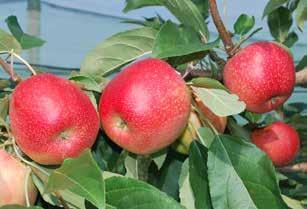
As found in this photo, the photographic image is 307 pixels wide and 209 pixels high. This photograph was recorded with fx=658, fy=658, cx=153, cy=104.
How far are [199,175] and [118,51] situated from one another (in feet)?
0.64

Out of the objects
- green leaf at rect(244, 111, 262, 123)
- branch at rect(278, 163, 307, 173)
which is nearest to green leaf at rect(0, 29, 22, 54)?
green leaf at rect(244, 111, 262, 123)

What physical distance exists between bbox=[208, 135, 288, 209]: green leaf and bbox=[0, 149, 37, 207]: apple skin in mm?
199

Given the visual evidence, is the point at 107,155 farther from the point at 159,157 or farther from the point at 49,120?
the point at 49,120

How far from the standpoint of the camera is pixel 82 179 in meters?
0.55

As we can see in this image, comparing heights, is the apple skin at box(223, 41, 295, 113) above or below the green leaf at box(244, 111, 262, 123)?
above

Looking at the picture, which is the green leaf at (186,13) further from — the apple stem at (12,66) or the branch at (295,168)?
the branch at (295,168)

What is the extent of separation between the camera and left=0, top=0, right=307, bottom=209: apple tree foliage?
2.04ft

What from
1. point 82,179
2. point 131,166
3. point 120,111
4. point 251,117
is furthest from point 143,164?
point 251,117

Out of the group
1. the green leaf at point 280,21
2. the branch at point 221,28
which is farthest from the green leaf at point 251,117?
the branch at point 221,28

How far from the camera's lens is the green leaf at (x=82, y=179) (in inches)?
21.2

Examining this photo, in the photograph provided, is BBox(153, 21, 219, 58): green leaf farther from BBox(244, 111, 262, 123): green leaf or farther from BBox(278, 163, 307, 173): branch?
BBox(278, 163, 307, 173): branch

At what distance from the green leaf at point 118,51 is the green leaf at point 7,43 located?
0.10m

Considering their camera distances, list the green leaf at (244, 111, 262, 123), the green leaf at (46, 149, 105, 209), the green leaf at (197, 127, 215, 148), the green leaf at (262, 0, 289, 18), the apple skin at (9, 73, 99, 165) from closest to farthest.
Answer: the green leaf at (46, 149, 105, 209) < the apple skin at (9, 73, 99, 165) < the green leaf at (197, 127, 215, 148) < the green leaf at (262, 0, 289, 18) < the green leaf at (244, 111, 262, 123)

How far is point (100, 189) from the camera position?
54cm
